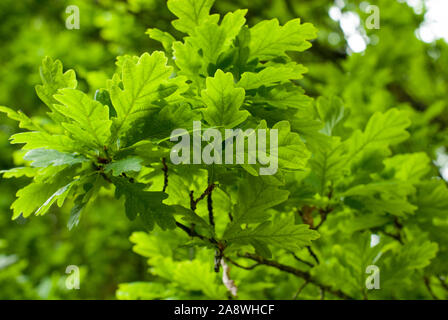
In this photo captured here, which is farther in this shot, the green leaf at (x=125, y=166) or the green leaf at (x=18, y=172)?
the green leaf at (x=18, y=172)

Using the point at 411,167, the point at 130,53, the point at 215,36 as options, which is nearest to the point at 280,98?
the point at 215,36

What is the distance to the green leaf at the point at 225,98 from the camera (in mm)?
918

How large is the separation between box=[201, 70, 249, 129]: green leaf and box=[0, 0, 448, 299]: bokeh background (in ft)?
4.29

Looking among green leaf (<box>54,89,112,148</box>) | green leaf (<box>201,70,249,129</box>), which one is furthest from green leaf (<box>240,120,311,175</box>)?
green leaf (<box>54,89,112,148</box>)

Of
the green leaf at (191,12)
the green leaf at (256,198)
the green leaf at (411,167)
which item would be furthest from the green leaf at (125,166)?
the green leaf at (411,167)

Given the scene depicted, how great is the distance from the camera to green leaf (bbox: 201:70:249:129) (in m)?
0.92

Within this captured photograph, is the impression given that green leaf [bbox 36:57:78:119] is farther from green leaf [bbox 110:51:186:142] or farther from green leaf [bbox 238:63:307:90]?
green leaf [bbox 238:63:307:90]

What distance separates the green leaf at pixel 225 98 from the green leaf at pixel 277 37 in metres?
0.22

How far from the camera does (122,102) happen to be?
0.95m

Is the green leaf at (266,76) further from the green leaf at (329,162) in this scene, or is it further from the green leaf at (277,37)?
the green leaf at (329,162)

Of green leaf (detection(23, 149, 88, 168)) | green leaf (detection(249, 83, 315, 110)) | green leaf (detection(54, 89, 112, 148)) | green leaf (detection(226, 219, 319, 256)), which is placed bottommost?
green leaf (detection(226, 219, 319, 256))

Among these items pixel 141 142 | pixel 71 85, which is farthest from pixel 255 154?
pixel 71 85

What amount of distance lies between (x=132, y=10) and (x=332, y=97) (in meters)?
2.19
